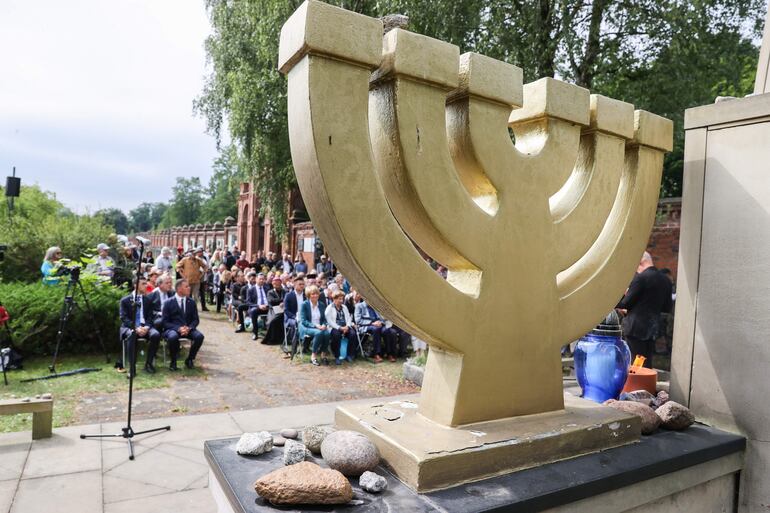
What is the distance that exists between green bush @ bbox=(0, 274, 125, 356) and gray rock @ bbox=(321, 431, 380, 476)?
8112mm

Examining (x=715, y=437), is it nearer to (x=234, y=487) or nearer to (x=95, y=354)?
(x=234, y=487)

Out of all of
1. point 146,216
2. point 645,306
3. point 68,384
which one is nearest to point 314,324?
point 68,384

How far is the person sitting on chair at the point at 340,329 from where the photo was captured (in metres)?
9.34

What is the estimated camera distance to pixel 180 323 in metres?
8.40

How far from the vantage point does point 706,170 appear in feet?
9.25

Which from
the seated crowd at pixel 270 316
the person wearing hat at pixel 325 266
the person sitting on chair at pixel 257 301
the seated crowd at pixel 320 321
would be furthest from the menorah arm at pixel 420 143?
the person wearing hat at pixel 325 266

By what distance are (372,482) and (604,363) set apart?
1752 mm

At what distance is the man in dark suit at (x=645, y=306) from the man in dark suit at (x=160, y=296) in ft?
22.4

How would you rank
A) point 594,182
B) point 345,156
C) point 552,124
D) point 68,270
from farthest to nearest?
1. point 68,270
2. point 594,182
3. point 552,124
4. point 345,156

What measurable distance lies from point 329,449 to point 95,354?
8642 millimetres

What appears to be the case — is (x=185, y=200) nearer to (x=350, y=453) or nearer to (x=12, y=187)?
(x=12, y=187)

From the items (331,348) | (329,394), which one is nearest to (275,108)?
(331,348)

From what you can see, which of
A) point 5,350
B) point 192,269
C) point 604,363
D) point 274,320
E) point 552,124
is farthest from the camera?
point 192,269

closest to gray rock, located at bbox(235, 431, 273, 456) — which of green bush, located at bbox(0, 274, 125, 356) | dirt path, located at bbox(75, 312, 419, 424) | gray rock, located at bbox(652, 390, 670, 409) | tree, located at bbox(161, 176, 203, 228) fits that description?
gray rock, located at bbox(652, 390, 670, 409)
